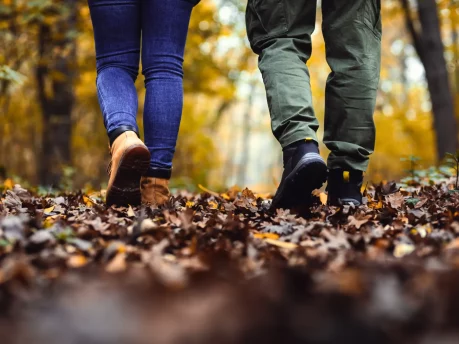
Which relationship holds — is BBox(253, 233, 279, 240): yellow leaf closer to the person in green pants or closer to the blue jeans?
the person in green pants

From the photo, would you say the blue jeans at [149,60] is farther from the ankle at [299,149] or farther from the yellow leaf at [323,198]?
the yellow leaf at [323,198]

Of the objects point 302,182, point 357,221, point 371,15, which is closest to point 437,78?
point 371,15

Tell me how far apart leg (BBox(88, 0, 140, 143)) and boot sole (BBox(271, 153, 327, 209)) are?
0.76 m

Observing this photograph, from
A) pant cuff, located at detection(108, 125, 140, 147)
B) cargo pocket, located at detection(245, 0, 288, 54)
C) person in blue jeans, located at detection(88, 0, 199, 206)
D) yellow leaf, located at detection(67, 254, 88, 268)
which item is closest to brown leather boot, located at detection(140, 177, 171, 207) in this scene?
person in blue jeans, located at detection(88, 0, 199, 206)

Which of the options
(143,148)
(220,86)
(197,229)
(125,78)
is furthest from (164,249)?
(220,86)

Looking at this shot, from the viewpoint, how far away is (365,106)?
2.52 meters

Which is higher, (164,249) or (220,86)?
(220,86)

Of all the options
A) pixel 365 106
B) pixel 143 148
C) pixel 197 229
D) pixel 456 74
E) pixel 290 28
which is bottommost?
pixel 197 229

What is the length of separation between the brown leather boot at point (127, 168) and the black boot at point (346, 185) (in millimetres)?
930

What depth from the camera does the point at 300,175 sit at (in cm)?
214

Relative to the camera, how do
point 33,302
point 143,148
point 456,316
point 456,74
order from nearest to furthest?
point 456,316 < point 33,302 < point 143,148 < point 456,74

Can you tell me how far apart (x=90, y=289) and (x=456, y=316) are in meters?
0.63

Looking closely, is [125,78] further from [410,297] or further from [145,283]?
[410,297]

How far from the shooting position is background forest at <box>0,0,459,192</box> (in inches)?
272
